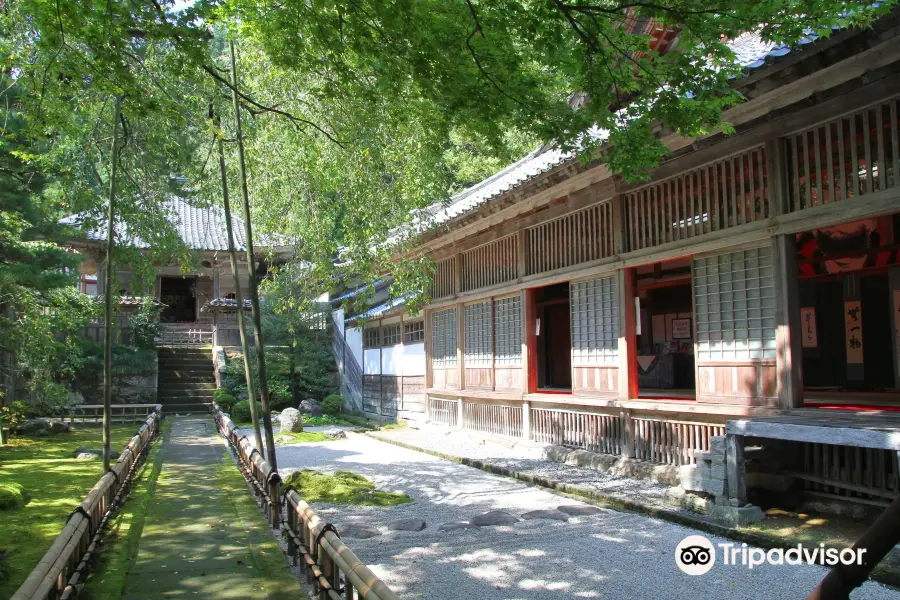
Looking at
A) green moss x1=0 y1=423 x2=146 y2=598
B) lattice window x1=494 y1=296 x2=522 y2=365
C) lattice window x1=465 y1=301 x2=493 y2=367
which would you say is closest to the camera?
green moss x1=0 y1=423 x2=146 y2=598

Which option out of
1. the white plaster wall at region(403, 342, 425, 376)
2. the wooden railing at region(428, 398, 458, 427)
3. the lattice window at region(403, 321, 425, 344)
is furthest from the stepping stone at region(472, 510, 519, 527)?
the lattice window at region(403, 321, 425, 344)

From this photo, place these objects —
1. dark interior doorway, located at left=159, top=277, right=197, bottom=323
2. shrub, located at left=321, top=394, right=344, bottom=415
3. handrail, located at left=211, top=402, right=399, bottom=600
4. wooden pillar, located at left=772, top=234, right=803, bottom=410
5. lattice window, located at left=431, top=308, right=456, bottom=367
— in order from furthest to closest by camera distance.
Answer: dark interior doorway, located at left=159, top=277, right=197, bottom=323 → shrub, located at left=321, top=394, right=344, bottom=415 → lattice window, located at left=431, top=308, right=456, bottom=367 → wooden pillar, located at left=772, top=234, right=803, bottom=410 → handrail, located at left=211, top=402, right=399, bottom=600

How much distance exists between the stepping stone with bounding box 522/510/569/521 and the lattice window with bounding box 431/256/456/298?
8014 millimetres

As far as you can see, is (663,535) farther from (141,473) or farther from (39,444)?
(39,444)

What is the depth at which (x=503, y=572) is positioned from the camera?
17.7 feet

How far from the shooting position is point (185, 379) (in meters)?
23.6

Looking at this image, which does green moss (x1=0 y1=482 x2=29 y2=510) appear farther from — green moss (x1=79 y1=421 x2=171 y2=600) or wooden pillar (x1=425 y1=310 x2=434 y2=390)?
wooden pillar (x1=425 y1=310 x2=434 y2=390)

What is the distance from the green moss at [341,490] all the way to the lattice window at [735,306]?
4325 millimetres

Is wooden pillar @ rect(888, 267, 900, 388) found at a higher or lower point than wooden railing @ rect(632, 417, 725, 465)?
higher

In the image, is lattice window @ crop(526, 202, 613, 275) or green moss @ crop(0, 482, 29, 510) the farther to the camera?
lattice window @ crop(526, 202, 613, 275)

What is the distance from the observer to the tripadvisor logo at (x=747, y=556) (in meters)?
5.29

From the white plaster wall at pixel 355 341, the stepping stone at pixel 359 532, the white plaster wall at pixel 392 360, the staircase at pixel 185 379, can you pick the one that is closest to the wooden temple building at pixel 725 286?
the white plaster wall at pixel 392 360

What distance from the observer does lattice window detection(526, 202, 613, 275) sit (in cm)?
966

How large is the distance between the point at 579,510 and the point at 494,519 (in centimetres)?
106
